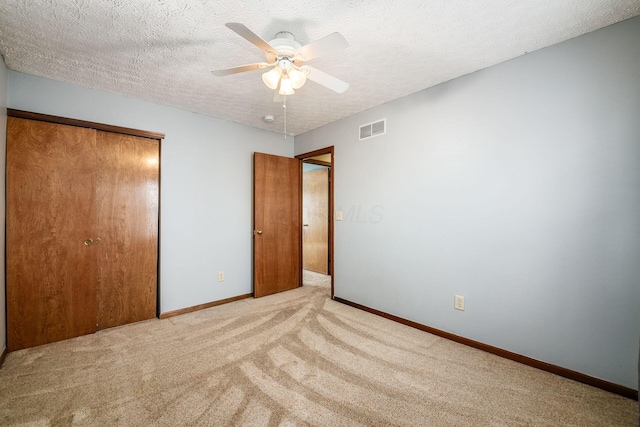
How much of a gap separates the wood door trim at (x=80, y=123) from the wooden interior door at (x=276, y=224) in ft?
4.15

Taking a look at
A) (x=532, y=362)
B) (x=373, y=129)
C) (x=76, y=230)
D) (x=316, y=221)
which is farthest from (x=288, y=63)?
(x=316, y=221)

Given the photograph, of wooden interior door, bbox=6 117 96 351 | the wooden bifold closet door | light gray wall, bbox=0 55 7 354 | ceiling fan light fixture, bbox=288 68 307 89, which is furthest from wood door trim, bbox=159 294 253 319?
ceiling fan light fixture, bbox=288 68 307 89

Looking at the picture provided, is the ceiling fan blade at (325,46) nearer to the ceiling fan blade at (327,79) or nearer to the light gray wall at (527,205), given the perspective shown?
the ceiling fan blade at (327,79)

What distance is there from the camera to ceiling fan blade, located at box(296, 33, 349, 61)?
1.41 m

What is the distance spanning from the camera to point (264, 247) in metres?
3.71

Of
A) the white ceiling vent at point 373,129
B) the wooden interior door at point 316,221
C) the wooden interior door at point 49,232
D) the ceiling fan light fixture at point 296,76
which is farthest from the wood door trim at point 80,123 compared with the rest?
the wooden interior door at point 316,221

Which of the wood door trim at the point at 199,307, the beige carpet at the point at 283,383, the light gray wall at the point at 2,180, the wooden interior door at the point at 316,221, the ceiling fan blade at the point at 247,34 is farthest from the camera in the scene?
the wooden interior door at the point at 316,221

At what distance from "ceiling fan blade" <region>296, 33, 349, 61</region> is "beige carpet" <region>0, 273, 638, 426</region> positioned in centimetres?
210

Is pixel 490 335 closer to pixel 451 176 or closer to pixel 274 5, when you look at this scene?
pixel 451 176

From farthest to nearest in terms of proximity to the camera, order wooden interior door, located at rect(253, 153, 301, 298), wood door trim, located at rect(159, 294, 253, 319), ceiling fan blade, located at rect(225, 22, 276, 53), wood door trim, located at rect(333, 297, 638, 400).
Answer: wooden interior door, located at rect(253, 153, 301, 298)
wood door trim, located at rect(159, 294, 253, 319)
wood door trim, located at rect(333, 297, 638, 400)
ceiling fan blade, located at rect(225, 22, 276, 53)

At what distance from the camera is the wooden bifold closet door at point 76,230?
2.22 metres

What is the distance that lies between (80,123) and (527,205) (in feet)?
13.0

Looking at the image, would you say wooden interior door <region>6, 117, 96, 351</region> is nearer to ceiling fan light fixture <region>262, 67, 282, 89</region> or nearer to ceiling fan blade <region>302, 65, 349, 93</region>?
A: ceiling fan light fixture <region>262, 67, 282, 89</region>

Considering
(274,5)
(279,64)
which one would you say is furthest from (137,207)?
(274,5)
